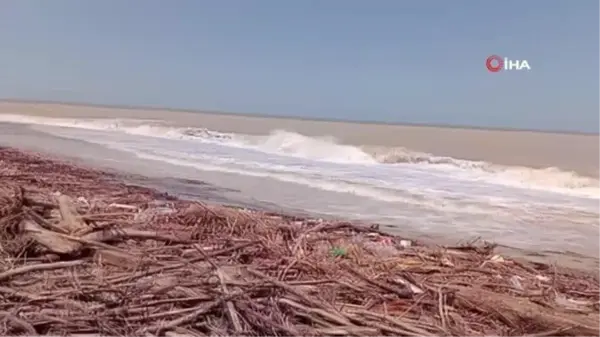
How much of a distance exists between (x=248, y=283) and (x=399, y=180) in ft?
32.8

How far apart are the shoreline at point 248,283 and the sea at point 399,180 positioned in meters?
2.22

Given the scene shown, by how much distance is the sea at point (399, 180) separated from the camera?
27.7 feet

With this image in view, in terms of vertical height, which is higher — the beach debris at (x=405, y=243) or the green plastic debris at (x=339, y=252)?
the green plastic debris at (x=339, y=252)

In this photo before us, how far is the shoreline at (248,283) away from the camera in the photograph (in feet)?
11.1

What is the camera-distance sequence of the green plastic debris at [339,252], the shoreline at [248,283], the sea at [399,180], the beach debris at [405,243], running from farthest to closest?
1. the sea at [399,180]
2. the beach debris at [405,243]
3. the green plastic debris at [339,252]
4. the shoreline at [248,283]

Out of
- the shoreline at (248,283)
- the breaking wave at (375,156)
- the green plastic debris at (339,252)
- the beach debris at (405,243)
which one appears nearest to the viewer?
the shoreline at (248,283)

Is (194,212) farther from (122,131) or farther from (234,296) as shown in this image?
(122,131)

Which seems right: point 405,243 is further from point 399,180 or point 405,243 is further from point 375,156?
point 375,156

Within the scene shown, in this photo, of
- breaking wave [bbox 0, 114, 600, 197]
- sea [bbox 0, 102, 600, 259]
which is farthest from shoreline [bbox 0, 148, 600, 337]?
breaking wave [bbox 0, 114, 600, 197]

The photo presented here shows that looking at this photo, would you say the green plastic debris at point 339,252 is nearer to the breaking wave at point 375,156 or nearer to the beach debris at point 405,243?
the beach debris at point 405,243

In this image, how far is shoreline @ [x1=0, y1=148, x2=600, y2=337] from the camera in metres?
3.38

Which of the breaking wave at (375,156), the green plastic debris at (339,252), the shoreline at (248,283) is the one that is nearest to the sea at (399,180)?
the breaking wave at (375,156)

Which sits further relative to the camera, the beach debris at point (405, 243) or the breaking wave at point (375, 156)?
the breaking wave at point (375, 156)

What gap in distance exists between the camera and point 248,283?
3.82m
